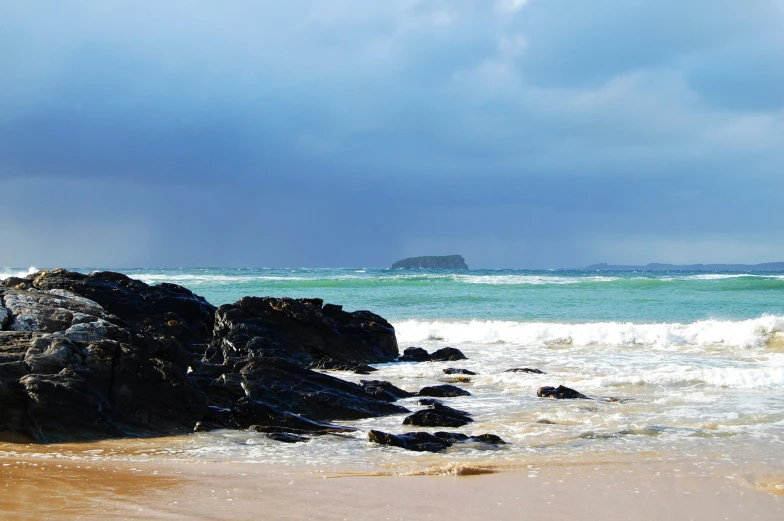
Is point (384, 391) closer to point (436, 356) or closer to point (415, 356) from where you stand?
point (436, 356)

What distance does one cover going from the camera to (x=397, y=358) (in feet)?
54.9

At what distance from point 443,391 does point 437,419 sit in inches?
95.9

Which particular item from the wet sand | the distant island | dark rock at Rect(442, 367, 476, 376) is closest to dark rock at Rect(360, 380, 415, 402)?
dark rock at Rect(442, 367, 476, 376)

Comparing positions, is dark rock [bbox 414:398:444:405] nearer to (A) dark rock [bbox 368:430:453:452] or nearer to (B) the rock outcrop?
(B) the rock outcrop

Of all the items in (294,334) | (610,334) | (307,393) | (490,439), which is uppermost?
(294,334)

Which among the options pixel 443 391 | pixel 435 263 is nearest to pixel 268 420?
pixel 443 391

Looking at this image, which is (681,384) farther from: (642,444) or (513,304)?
(513,304)

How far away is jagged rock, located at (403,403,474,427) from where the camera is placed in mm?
9016

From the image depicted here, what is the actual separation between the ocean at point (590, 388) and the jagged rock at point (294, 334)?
4.30 ft

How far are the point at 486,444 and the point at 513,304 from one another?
24.1 meters

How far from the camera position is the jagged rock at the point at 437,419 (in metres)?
9.02

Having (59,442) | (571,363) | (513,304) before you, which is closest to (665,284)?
(513,304)

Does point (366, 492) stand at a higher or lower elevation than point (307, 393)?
lower

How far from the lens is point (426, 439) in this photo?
7.96 meters
